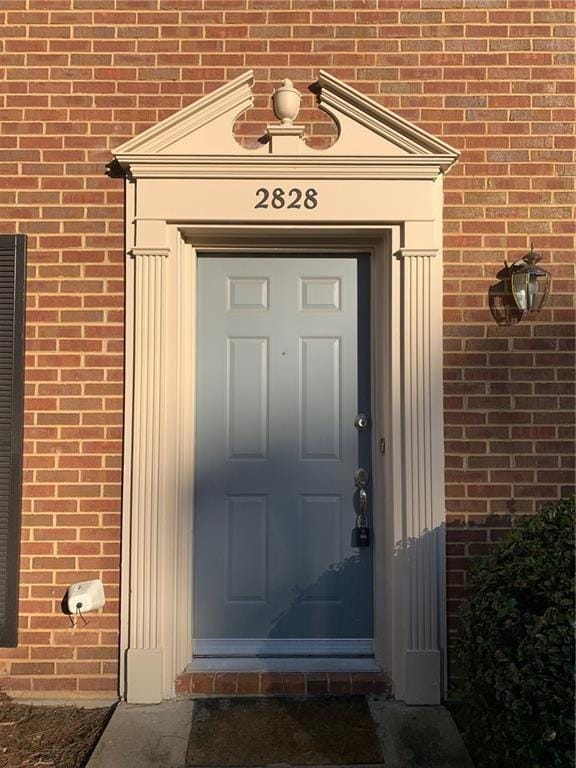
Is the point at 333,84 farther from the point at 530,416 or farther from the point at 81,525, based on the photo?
the point at 81,525

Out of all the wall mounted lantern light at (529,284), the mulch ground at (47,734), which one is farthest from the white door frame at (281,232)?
the wall mounted lantern light at (529,284)

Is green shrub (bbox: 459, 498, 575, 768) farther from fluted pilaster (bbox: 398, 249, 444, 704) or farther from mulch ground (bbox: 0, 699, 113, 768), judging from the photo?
mulch ground (bbox: 0, 699, 113, 768)

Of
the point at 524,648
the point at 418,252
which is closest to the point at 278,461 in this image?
the point at 418,252

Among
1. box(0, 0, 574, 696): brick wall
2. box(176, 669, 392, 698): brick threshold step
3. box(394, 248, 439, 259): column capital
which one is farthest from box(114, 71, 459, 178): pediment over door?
box(176, 669, 392, 698): brick threshold step

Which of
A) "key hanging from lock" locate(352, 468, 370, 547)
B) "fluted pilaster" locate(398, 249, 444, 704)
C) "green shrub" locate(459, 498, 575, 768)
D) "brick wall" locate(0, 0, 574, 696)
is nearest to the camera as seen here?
"green shrub" locate(459, 498, 575, 768)

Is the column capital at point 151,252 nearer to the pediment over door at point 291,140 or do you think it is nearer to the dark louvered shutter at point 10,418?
the pediment over door at point 291,140

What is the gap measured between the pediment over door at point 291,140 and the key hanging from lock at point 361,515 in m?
1.65

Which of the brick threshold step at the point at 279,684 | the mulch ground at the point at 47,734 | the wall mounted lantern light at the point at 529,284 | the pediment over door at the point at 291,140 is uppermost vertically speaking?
the pediment over door at the point at 291,140

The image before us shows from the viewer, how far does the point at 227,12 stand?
136 inches

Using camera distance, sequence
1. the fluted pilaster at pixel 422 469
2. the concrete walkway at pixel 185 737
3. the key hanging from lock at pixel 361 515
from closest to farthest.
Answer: the concrete walkway at pixel 185 737 < the fluted pilaster at pixel 422 469 < the key hanging from lock at pixel 361 515

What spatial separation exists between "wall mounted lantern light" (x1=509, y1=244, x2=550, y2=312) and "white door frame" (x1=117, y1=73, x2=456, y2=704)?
407 mm

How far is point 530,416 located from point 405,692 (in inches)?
62.0

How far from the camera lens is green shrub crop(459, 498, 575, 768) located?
219 cm

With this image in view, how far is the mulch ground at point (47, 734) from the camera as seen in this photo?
2828mm
